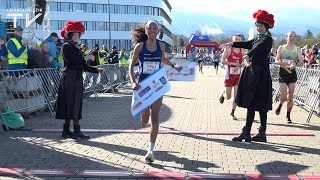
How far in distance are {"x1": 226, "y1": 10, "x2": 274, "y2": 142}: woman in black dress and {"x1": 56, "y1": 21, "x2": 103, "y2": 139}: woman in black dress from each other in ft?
8.87

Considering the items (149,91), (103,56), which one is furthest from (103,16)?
(149,91)

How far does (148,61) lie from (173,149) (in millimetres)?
1584

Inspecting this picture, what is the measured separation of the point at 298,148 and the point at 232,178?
A: 213 centimetres

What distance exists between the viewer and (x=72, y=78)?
25.0 ft

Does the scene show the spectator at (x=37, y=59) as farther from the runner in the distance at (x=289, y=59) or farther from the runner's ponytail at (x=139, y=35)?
the runner in the distance at (x=289, y=59)

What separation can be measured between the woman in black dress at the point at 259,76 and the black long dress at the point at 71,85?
109 inches

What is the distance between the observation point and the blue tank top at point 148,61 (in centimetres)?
607

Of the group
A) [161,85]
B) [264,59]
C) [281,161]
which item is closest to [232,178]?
[281,161]

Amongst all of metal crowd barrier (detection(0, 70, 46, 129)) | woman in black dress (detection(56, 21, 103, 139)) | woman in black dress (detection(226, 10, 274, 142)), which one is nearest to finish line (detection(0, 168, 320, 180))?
woman in black dress (detection(226, 10, 274, 142))

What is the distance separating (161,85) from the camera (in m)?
5.96

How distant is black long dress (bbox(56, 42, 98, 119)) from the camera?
24.8 feet

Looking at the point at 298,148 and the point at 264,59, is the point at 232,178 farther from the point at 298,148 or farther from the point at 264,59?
the point at 264,59

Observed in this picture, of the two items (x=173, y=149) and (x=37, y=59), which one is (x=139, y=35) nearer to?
(x=173, y=149)

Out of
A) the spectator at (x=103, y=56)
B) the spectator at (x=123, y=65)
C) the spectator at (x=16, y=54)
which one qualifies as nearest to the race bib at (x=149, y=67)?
the spectator at (x=16, y=54)
